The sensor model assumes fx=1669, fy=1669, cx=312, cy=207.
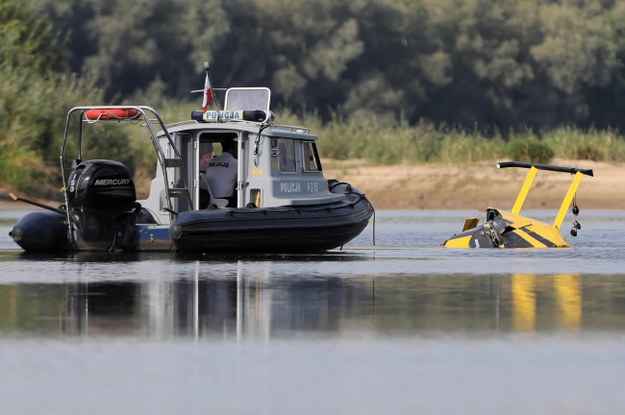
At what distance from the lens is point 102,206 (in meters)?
25.7

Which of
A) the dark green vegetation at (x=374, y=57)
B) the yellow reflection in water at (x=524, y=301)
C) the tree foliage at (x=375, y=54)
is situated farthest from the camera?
the tree foliage at (x=375, y=54)

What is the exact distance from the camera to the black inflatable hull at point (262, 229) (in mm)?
24906

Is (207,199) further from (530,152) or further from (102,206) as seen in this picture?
(530,152)

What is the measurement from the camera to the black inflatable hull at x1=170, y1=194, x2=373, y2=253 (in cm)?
2491

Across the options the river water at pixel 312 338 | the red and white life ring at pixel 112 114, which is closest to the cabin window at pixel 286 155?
the red and white life ring at pixel 112 114

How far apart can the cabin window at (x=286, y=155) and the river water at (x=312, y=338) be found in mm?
4350

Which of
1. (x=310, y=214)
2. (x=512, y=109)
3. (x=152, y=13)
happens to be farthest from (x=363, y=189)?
(x=512, y=109)

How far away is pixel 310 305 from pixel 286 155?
11.4 meters

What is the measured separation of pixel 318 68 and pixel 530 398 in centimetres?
7554

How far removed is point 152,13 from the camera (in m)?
82.2

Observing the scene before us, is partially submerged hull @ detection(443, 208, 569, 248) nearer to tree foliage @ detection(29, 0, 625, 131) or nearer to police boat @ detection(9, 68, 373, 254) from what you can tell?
police boat @ detection(9, 68, 373, 254)

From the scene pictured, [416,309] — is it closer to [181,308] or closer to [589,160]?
[181,308]

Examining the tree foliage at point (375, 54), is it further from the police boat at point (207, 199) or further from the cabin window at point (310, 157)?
the police boat at point (207, 199)

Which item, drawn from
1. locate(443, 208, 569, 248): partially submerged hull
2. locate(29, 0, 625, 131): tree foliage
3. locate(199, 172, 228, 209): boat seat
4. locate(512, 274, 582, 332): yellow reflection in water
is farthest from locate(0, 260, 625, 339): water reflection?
locate(29, 0, 625, 131): tree foliage
